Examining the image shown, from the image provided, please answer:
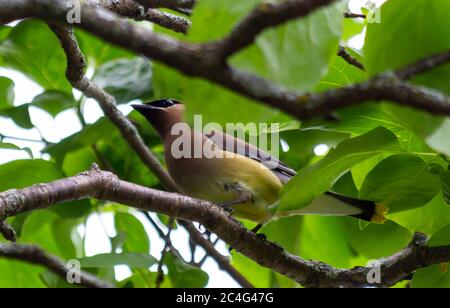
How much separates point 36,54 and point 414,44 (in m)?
2.67

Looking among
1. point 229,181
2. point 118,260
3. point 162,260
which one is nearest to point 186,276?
point 162,260

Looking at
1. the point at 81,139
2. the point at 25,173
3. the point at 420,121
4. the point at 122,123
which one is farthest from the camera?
the point at 81,139

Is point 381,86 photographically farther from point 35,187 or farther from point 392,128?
point 392,128

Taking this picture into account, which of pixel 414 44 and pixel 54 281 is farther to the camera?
pixel 54 281

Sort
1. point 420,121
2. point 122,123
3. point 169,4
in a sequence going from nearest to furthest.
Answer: point 420,121 → point 169,4 → point 122,123

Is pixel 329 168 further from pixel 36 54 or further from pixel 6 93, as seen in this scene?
pixel 36 54

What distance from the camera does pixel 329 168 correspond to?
2.37m

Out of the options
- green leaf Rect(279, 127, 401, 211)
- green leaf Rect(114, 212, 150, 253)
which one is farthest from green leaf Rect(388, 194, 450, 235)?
green leaf Rect(114, 212, 150, 253)

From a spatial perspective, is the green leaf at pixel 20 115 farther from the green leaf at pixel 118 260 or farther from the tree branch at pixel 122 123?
the green leaf at pixel 118 260

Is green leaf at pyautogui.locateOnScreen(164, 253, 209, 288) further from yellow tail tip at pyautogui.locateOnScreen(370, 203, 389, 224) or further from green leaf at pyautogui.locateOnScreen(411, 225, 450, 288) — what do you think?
green leaf at pyautogui.locateOnScreen(411, 225, 450, 288)

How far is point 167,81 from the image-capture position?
1.77 m

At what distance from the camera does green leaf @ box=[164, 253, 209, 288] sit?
332 cm
